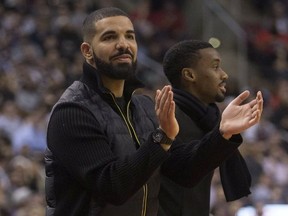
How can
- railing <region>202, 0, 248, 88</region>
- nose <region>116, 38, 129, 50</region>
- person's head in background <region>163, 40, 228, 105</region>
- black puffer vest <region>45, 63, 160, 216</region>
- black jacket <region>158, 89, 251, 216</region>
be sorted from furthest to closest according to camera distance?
1. railing <region>202, 0, 248, 88</region>
2. person's head in background <region>163, 40, 228, 105</region>
3. black jacket <region>158, 89, 251, 216</region>
4. nose <region>116, 38, 129, 50</region>
5. black puffer vest <region>45, 63, 160, 216</region>

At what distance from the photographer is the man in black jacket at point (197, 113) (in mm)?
4973

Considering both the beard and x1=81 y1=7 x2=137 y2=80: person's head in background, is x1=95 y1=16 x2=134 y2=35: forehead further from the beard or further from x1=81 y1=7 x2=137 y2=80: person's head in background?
the beard

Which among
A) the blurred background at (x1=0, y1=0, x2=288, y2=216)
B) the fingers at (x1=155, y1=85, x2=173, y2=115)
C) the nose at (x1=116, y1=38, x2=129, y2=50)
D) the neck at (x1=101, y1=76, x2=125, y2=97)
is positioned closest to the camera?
the fingers at (x1=155, y1=85, x2=173, y2=115)

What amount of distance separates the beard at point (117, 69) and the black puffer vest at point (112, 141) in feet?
0.32

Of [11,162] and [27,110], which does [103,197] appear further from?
[27,110]

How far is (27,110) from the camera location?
12.0 meters

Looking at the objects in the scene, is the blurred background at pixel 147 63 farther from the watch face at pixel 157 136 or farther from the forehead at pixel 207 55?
the watch face at pixel 157 136

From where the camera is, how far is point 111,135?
433 centimetres

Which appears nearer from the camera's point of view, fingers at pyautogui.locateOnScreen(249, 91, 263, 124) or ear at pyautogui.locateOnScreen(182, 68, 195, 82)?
fingers at pyautogui.locateOnScreen(249, 91, 263, 124)

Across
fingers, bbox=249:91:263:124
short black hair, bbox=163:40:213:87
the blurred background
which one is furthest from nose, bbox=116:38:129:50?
the blurred background

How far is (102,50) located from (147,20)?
36.5ft

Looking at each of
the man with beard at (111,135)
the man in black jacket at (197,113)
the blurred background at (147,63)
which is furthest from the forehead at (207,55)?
the blurred background at (147,63)

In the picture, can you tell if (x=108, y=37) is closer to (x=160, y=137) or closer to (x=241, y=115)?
(x=160, y=137)

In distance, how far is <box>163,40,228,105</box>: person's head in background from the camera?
520 cm
